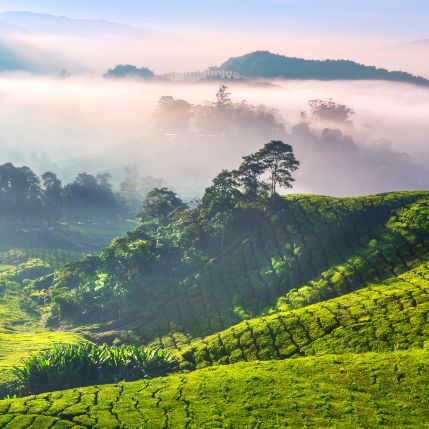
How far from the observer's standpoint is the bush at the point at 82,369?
171ft

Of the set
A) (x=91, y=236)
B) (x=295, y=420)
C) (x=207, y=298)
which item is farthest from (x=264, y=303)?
(x=91, y=236)

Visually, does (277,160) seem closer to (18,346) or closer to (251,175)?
(251,175)

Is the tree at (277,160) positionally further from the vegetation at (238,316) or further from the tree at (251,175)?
the tree at (251,175)

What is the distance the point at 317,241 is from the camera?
81875 millimetres

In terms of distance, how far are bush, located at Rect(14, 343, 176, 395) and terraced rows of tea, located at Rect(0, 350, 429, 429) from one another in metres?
8.40

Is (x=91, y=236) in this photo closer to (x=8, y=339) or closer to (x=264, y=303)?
(x=8, y=339)

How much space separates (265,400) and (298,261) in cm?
4243

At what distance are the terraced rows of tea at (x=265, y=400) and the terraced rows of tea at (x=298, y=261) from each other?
24.9 meters

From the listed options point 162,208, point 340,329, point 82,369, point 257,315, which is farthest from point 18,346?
point 162,208

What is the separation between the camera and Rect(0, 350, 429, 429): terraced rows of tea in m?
36.5

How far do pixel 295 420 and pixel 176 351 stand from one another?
106ft

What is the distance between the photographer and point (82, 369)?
53.2 meters

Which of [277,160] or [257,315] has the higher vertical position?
[277,160]

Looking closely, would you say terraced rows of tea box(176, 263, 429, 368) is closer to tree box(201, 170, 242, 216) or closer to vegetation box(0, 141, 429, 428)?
vegetation box(0, 141, 429, 428)
